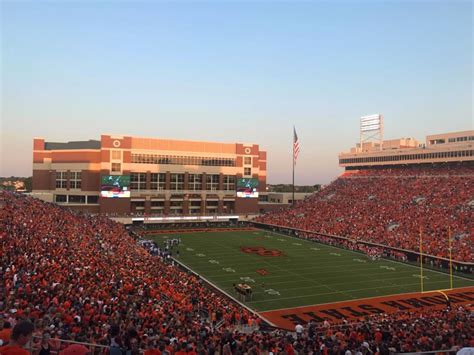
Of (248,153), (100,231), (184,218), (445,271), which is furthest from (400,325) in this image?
(248,153)

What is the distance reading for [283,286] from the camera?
2586cm

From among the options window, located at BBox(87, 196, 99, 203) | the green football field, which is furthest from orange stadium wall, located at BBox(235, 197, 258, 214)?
the green football field

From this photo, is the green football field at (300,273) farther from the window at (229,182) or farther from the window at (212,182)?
the window at (229,182)

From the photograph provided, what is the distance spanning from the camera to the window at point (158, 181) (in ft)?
200


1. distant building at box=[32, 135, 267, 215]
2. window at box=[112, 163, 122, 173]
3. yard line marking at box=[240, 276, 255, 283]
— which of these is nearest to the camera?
yard line marking at box=[240, 276, 255, 283]

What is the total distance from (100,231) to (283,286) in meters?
15.6

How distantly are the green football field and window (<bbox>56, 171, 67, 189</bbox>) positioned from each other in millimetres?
25194

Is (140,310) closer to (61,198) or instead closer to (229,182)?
(61,198)

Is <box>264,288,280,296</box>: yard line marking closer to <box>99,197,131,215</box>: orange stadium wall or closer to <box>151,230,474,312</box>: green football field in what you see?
<box>151,230,474,312</box>: green football field

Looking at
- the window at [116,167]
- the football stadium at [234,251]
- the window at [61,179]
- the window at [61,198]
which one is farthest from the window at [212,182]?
the window at [61,198]

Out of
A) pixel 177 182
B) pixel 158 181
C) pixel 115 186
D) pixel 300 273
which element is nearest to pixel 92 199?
pixel 115 186

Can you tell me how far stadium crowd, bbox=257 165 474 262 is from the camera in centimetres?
3703

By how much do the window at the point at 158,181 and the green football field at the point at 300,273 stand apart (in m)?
19.9

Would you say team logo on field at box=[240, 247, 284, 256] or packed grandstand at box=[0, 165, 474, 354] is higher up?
packed grandstand at box=[0, 165, 474, 354]
